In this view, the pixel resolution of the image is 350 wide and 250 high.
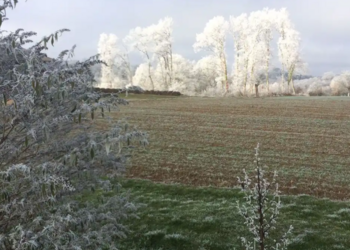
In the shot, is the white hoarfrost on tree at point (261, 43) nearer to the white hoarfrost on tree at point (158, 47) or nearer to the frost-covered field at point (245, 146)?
the white hoarfrost on tree at point (158, 47)

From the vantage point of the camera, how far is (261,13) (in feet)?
208

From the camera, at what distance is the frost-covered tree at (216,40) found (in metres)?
61.0

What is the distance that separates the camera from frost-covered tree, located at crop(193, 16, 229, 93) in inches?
2403

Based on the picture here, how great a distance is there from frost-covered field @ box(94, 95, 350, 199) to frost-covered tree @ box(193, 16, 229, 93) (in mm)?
29494

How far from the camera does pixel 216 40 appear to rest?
62.3 meters

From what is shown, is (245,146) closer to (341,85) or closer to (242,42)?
(242,42)

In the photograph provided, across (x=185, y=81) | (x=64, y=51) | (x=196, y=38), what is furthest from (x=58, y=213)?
(x=185, y=81)

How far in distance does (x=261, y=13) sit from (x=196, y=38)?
11740 mm

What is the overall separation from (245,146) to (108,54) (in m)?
53.3

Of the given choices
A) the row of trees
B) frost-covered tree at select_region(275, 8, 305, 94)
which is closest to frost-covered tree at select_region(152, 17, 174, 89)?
the row of trees

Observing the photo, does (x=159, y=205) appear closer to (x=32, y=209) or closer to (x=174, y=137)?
(x=32, y=209)

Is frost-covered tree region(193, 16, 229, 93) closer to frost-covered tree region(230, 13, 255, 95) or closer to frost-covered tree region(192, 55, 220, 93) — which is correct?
frost-covered tree region(230, 13, 255, 95)

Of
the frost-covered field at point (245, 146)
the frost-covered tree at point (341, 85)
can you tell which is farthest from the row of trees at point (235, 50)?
the frost-covered field at point (245, 146)

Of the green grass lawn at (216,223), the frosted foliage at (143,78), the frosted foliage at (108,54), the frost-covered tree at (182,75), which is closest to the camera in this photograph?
the green grass lawn at (216,223)
